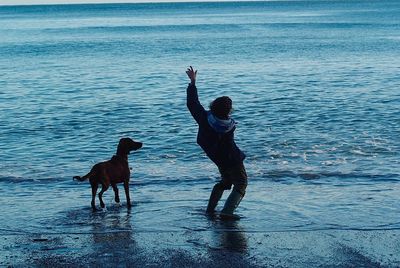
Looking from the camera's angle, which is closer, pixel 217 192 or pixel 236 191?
pixel 236 191

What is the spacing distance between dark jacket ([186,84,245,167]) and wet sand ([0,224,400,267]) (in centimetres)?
85

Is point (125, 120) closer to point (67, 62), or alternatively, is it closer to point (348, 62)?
point (348, 62)

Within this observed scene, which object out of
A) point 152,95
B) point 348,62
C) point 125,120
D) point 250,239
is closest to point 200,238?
point 250,239

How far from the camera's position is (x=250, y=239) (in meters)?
8.14

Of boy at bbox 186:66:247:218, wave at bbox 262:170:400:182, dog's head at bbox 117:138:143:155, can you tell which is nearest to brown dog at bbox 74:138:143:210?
dog's head at bbox 117:138:143:155

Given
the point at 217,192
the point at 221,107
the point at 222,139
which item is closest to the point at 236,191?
the point at 217,192

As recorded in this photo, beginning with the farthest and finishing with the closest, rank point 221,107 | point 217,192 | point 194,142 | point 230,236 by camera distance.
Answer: point 194,142, point 217,192, point 221,107, point 230,236

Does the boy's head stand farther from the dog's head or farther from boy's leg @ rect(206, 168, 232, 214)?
the dog's head

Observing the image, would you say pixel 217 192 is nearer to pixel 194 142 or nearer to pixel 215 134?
pixel 215 134

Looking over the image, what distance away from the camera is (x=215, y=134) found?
888 cm

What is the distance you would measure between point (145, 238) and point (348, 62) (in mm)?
30215

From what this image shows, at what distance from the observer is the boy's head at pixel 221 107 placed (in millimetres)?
8695

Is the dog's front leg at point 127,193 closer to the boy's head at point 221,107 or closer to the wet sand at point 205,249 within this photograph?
the wet sand at point 205,249

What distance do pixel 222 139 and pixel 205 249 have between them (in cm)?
162
